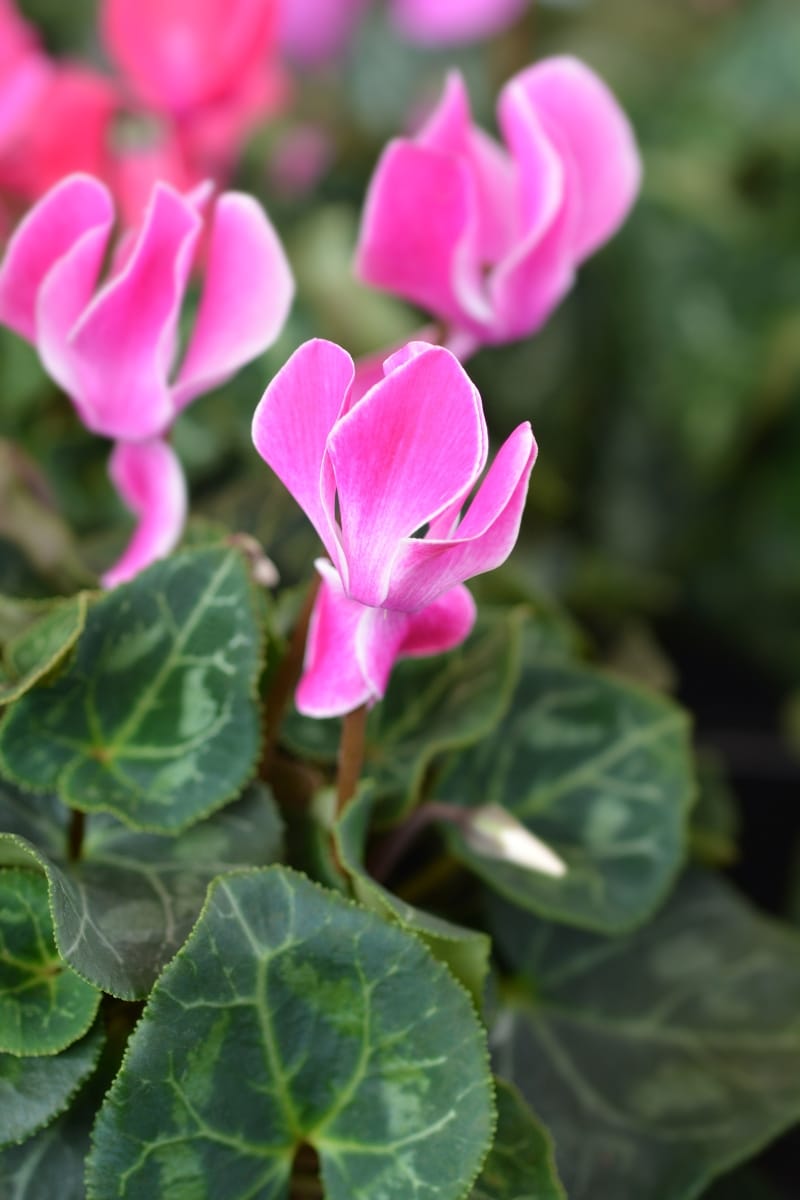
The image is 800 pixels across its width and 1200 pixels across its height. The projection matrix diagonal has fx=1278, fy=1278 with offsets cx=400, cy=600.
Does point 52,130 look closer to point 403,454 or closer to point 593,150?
point 593,150

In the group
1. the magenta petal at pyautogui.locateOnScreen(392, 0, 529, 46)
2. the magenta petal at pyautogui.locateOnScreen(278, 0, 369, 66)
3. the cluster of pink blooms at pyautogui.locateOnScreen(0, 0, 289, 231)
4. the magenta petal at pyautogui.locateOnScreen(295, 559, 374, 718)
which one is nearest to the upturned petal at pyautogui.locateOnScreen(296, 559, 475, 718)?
the magenta petal at pyautogui.locateOnScreen(295, 559, 374, 718)

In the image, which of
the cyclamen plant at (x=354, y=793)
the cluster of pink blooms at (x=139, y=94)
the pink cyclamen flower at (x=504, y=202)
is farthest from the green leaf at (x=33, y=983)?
the cluster of pink blooms at (x=139, y=94)

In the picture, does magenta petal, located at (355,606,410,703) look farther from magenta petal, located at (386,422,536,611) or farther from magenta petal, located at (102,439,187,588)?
magenta petal, located at (102,439,187,588)

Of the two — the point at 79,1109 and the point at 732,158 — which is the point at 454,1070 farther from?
the point at 732,158

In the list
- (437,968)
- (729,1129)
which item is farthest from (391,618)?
Result: (729,1129)

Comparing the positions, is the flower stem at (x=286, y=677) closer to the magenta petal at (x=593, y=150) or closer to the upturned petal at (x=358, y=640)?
the upturned petal at (x=358, y=640)

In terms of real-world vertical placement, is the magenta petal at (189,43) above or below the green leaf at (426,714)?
above
